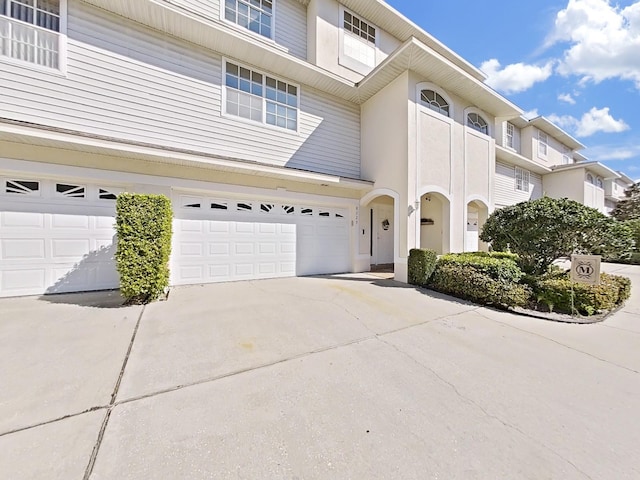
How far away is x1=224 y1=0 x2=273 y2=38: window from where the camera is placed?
7.68 metres

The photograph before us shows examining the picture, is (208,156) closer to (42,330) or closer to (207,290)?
(207,290)

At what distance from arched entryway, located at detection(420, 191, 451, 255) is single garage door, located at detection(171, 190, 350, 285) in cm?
322

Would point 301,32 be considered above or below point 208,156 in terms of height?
above

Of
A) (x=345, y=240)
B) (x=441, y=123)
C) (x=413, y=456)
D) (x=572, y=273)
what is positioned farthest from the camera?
(x=345, y=240)

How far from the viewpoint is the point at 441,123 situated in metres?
8.45

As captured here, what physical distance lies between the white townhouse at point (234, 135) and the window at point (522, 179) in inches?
250

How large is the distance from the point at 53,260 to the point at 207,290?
128 inches

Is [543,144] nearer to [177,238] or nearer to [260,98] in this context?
[260,98]

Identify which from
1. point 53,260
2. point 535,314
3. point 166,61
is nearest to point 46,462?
point 53,260

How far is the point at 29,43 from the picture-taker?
543 cm

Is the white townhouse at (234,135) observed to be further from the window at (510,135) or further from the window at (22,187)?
the window at (510,135)

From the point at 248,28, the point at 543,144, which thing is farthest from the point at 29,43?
the point at 543,144

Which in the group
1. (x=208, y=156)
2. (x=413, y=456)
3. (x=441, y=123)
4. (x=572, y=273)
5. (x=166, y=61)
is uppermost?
(x=166, y=61)

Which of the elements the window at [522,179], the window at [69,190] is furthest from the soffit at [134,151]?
the window at [522,179]
